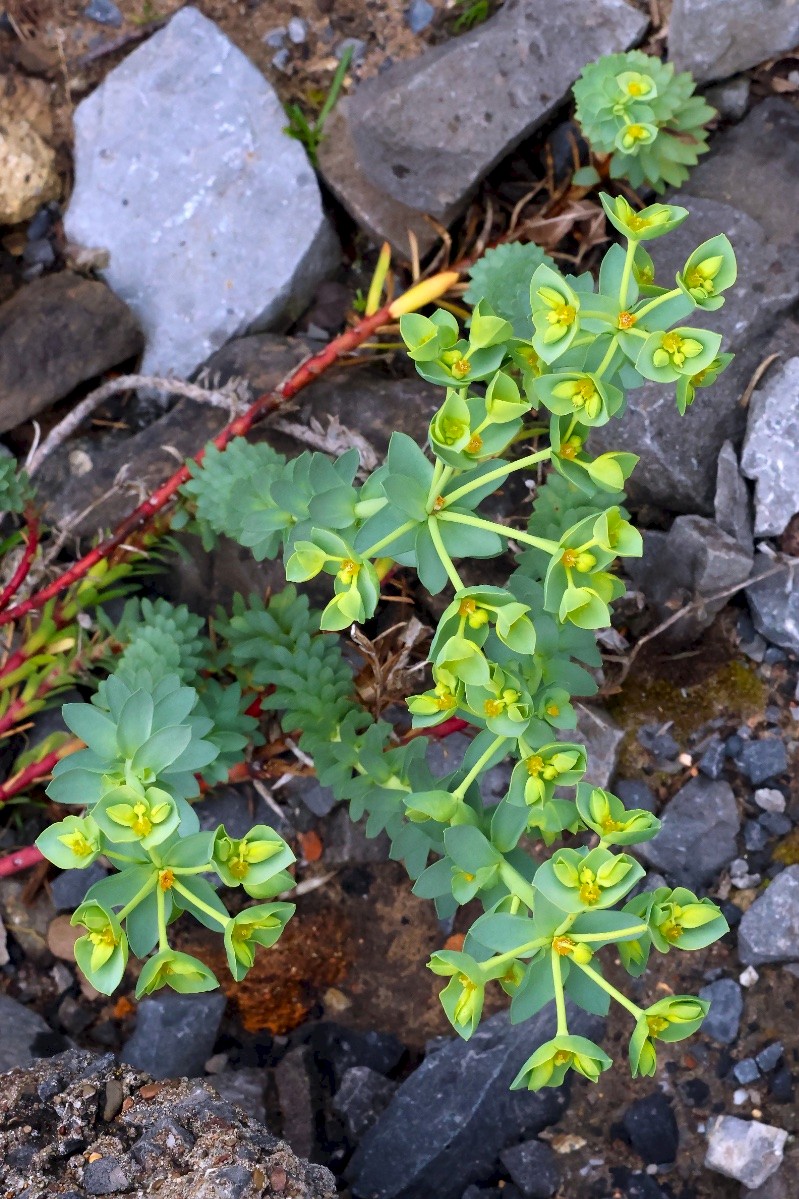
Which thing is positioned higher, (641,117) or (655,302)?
(655,302)

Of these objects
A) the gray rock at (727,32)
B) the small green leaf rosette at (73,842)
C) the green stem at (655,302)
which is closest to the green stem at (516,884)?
the small green leaf rosette at (73,842)

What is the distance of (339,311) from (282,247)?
265 mm

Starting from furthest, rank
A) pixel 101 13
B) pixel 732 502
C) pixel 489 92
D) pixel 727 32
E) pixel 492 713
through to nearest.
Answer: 1. pixel 101 13
2. pixel 489 92
3. pixel 727 32
4. pixel 732 502
5. pixel 492 713

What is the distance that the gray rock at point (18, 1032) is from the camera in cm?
285

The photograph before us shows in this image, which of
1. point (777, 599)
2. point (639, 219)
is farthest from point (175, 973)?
point (777, 599)

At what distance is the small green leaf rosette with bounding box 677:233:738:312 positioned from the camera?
6.42 feet

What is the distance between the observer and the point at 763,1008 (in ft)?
9.52

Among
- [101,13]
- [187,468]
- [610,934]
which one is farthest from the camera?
[101,13]

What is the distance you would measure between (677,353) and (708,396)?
1.25 metres


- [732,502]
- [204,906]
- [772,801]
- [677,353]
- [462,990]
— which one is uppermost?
[677,353]

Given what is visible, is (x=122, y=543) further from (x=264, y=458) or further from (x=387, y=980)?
(x=387, y=980)

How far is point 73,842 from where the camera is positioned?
1.98 metres

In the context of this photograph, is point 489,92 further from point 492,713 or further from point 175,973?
point 175,973

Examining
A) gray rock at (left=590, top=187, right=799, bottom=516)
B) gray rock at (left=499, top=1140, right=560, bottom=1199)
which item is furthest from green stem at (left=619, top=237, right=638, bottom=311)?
gray rock at (left=499, top=1140, right=560, bottom=1199)
